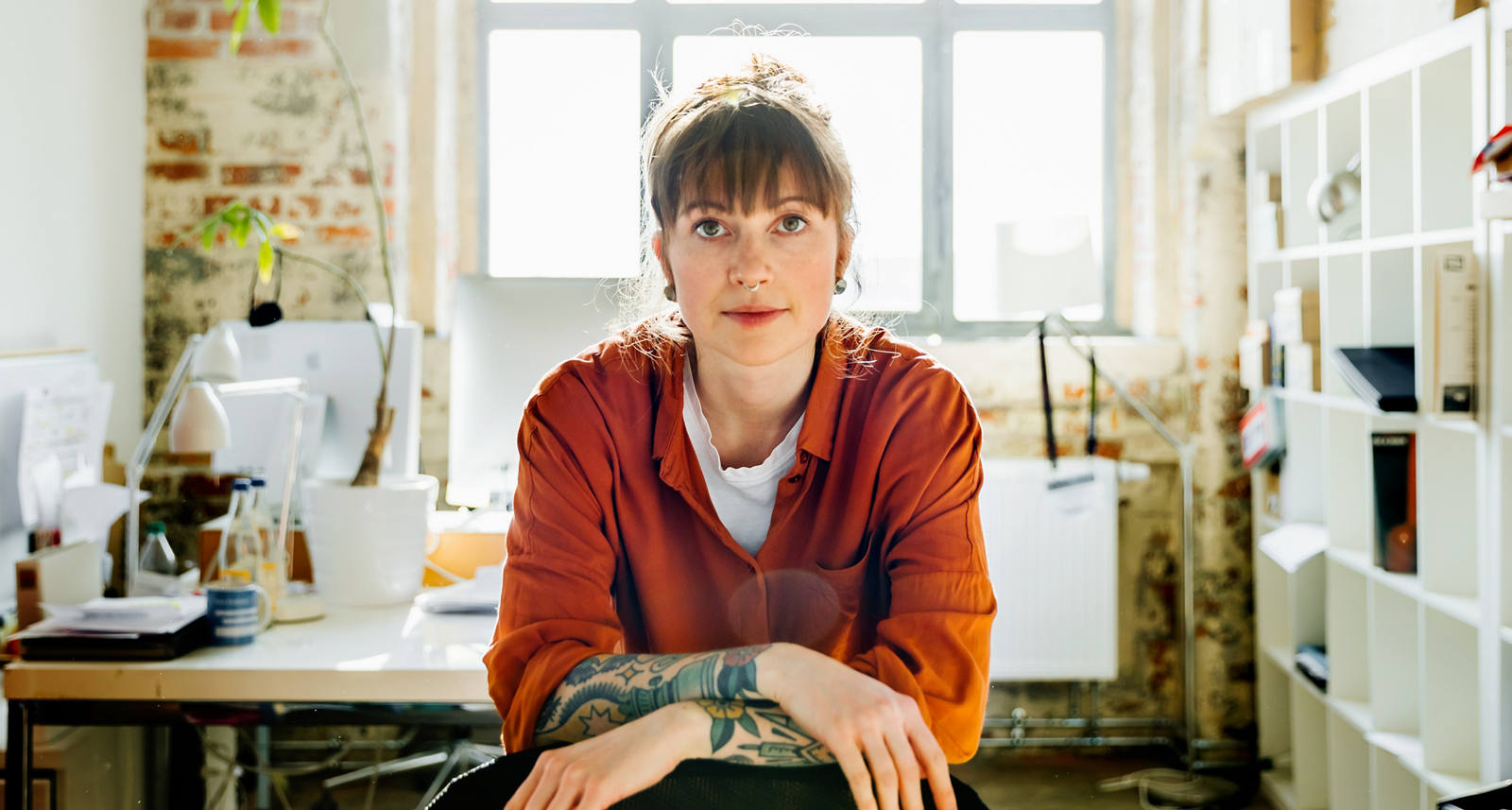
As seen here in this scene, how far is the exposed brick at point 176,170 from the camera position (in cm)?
318

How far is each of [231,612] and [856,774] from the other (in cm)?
125

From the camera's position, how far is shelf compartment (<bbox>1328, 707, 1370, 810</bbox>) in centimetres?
257

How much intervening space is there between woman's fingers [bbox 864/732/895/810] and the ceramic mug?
4.03ft

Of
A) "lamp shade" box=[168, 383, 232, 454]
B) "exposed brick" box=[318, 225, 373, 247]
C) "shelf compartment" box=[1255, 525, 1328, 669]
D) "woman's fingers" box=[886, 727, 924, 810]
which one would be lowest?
Result: "shelf compartment" box=[1255, 525, 1328, 669]

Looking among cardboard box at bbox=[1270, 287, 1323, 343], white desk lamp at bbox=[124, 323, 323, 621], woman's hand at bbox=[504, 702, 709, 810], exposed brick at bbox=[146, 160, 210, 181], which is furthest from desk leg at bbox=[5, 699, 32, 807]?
cardboard box at bbox=[1270, 287, 1323, 343]

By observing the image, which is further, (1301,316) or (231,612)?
(1301,316)

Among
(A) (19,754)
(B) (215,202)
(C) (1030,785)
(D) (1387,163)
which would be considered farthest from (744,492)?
(B) (215,202)

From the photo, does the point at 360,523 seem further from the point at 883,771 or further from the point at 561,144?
the point at 561,144

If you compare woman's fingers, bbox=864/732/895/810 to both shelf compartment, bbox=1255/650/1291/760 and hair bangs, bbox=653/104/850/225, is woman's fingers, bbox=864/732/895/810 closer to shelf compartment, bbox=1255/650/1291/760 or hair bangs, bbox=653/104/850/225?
hair bangs, bbox=653/104/850/225

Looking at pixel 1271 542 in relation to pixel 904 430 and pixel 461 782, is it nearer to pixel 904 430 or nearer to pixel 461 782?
pixel 904 430

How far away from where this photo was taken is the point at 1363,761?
2576 mm

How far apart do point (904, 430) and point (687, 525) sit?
0.29 m

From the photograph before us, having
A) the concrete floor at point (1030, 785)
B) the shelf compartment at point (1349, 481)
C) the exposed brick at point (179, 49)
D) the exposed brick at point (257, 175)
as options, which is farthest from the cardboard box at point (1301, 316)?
the exposed brick at point (179, 49)

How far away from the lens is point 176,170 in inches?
125
